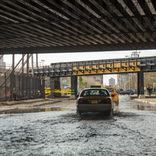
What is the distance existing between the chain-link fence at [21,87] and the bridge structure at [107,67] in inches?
407

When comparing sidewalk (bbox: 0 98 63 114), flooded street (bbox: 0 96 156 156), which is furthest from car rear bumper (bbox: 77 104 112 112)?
sidewalk (bbox: 0 98 63 114)

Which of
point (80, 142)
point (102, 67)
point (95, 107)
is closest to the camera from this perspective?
point (80, 142)

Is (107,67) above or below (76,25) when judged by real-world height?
above

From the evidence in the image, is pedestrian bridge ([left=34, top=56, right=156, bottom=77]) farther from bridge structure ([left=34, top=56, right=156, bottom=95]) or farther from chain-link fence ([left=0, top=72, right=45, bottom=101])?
chain-link fence ([left=0, top=72, right=45, bottom=101])

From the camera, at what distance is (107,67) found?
46750mm

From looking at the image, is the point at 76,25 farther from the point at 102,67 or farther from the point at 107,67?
the point at 102,67

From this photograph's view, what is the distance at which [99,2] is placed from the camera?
8555 millimetres

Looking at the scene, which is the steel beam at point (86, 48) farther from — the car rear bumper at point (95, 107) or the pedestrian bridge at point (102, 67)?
the pedestrian bridge at point (102, 67)

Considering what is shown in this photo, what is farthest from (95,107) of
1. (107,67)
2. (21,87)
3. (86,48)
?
(107,67)

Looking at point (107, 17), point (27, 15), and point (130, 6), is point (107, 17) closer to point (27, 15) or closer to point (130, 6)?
point (130, 6)

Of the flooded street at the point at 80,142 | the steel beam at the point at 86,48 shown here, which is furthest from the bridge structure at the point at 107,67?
the flooded street at the point at 80,142

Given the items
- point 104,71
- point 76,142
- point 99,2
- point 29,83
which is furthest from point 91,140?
point 104,71

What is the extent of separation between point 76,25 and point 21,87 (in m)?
24.1

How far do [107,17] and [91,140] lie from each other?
4.22 m
